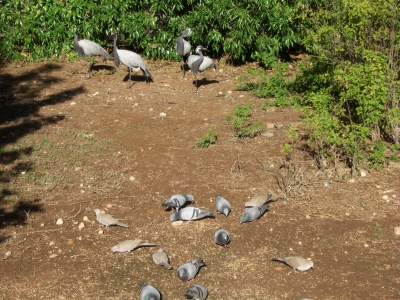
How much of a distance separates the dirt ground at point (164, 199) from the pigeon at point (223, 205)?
0.11m

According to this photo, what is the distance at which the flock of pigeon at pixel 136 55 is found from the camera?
10.1 meters

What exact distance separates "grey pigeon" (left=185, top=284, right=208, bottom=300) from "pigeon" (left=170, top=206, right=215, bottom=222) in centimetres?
119

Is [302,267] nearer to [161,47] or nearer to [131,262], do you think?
[131,262]

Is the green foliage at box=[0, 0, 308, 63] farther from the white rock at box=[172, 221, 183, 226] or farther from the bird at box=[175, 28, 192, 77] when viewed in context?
the white rock at box=[172, 221, 183, 226]

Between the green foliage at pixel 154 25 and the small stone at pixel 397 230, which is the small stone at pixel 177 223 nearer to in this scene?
the small stone at pixel 397 230

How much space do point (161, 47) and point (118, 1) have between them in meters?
1.29

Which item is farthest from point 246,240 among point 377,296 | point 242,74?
point 242,74

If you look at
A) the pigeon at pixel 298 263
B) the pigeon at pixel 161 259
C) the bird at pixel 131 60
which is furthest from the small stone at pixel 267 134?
the bird at pixel 131 60

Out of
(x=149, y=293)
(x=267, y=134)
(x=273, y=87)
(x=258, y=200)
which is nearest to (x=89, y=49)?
(x=273, y=87)

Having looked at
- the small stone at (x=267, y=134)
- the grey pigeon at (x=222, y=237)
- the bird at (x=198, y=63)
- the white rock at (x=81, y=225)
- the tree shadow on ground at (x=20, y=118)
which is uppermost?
the bird at (x=198, y=63)

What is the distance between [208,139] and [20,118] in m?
3.36

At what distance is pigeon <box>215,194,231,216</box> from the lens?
19.6 ft

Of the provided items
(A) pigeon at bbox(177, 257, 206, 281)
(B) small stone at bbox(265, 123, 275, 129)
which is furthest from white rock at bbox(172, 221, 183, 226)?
(B) small stone at bbox(265, 123, 275, 129)

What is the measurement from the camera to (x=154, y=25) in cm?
1108
